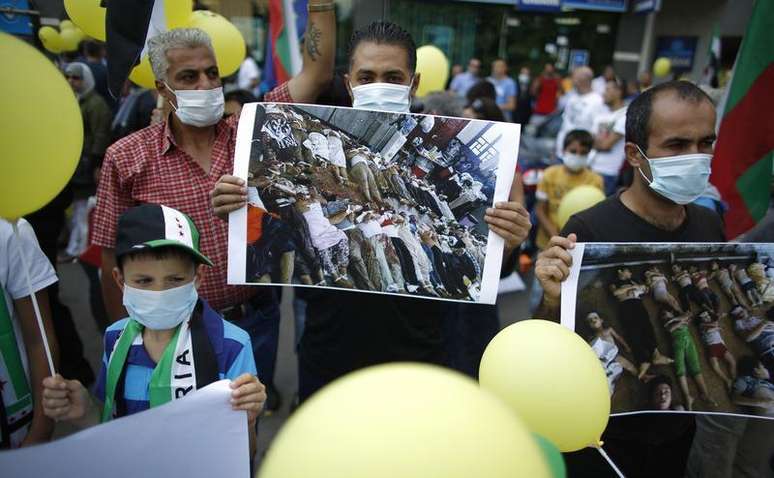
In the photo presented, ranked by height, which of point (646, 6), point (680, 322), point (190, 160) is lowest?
point (680, 322)

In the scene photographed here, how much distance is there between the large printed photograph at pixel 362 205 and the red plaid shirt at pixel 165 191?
0.29m

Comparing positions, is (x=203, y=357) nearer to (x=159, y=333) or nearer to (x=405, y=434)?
(x=159, y=333)

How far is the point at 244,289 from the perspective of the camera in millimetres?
2064

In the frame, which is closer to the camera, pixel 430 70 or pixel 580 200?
pixel 580 200

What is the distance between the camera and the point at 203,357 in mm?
1556

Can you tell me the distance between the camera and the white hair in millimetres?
2051

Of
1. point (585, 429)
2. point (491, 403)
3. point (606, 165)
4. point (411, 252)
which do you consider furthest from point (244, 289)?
point (606, 165)

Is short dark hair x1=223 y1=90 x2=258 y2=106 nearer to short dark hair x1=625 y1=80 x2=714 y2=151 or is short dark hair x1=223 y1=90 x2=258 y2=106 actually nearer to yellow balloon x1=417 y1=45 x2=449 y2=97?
yellow balloon x1=417 y1=45 x2=449 y2=97

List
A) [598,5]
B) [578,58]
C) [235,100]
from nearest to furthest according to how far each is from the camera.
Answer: [235,100], [598,5], [578,58]

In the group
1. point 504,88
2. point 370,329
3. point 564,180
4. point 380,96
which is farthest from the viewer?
point 504,88

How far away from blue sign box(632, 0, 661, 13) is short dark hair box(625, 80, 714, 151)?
16.1m

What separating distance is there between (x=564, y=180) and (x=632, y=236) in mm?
3054

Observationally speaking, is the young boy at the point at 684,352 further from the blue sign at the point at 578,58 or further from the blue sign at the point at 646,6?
the blue sign at the point at 578,58

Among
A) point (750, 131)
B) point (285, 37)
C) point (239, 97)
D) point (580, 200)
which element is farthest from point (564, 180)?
point (239, 97)
